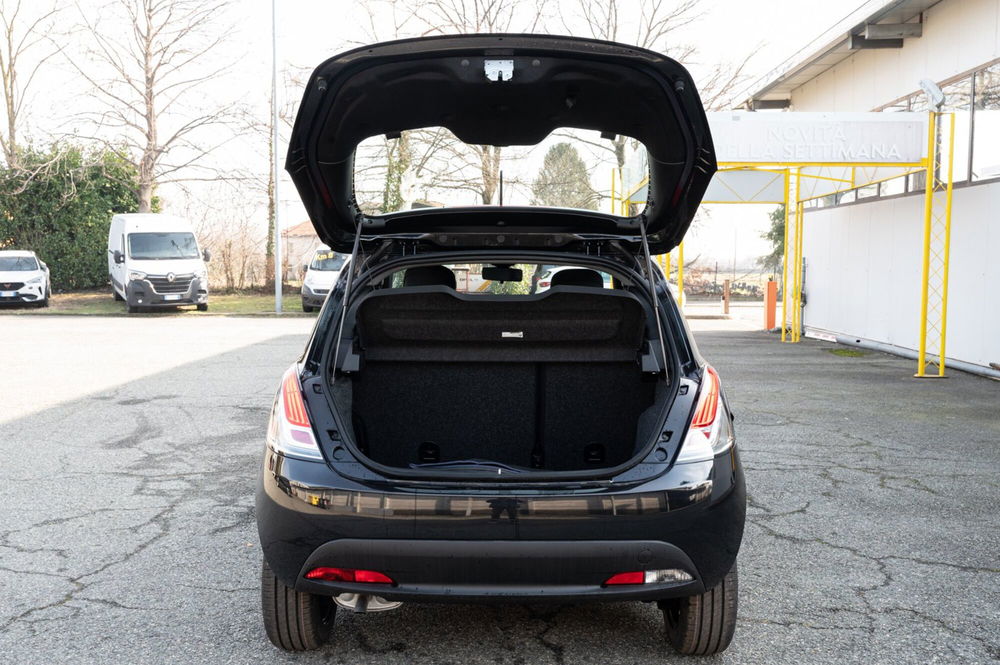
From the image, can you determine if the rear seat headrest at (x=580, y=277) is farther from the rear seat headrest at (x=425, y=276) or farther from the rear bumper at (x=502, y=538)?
the rear bumper at (x=502, y=538)

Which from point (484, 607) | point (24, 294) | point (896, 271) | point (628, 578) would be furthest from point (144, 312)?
point (628, 578)

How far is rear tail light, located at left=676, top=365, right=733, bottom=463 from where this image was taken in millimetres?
2824

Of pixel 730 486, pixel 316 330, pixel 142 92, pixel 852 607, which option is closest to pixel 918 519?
pixel 852 607

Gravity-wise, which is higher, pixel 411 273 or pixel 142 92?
pixel 142 92

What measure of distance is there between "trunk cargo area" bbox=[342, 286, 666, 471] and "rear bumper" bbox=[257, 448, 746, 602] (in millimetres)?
841

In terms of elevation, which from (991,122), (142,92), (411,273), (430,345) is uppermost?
(142,92)

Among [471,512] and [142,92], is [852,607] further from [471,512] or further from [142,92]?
[142,92]

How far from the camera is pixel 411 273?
3.81 m

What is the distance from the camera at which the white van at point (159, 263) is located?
2214cm

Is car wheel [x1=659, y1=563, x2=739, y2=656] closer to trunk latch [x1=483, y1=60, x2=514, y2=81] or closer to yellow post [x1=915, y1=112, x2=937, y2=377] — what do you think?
trunk latch [x1=483, y1=60, x2=514, y2=81]

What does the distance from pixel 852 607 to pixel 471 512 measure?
1855mm

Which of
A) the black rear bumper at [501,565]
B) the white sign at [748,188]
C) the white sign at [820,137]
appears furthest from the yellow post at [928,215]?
the black rear bumper at [501,565]

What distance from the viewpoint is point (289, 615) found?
120 inches

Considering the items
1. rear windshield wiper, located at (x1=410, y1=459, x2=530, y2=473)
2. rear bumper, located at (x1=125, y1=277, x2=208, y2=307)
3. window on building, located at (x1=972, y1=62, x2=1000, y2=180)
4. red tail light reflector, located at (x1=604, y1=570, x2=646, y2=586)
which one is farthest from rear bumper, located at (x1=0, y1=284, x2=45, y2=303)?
red tail light reflector, located at (x1=604, y1=570, x2=646, y2=586)
